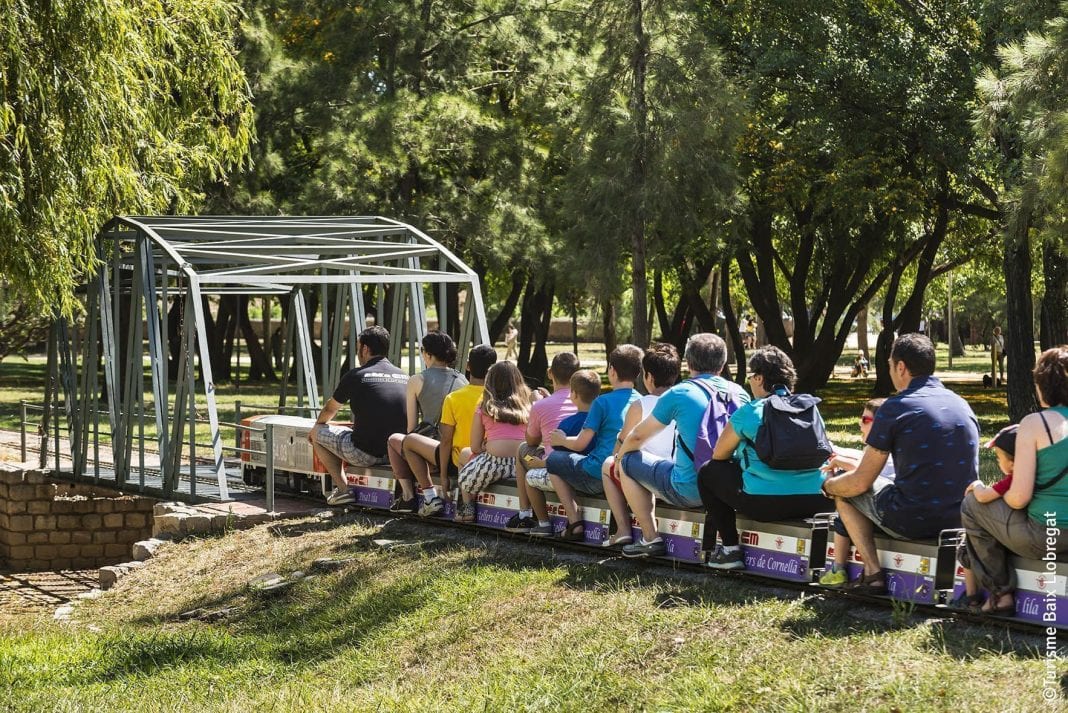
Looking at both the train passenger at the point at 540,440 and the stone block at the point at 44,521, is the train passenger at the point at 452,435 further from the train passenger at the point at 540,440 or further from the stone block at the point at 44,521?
the stone block at the point at 44,521

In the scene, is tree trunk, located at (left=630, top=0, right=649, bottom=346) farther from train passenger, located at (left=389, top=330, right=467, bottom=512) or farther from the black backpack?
the black backpack

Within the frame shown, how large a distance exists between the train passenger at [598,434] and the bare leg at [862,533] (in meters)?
2.20

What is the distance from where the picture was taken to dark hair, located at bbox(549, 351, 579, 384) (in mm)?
10078

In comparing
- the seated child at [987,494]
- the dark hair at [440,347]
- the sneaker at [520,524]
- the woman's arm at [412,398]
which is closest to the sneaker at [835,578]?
the seated child at [987,494]

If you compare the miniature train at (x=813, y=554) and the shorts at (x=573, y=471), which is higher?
the shorts at (x=573, y=471)

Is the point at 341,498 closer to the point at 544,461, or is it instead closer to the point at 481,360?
the point at 481,360

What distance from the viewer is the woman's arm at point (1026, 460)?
6.37 m

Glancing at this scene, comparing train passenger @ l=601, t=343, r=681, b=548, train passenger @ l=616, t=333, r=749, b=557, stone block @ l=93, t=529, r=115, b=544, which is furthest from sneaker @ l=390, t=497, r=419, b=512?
stone block @ l=93, t=529, r=115, b=544

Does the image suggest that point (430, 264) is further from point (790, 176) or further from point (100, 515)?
point (100, 515)

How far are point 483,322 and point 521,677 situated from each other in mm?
7082

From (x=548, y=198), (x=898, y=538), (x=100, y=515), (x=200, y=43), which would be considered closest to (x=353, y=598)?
(x=898, y=538)

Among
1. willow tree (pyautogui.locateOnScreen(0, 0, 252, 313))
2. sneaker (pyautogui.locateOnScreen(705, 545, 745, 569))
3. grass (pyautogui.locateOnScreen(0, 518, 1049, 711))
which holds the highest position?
willow tree (pyautogui.locateOnScreen(0, 0, 252, 313))

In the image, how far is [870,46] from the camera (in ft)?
78.8

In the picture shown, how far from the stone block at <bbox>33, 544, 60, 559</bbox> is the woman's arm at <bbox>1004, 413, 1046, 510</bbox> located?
40.4ft
